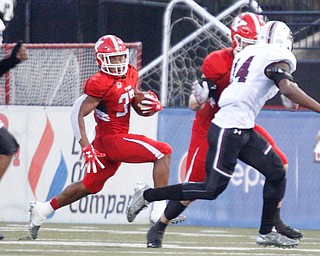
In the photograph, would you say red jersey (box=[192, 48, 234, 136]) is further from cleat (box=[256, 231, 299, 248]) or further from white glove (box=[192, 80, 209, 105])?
cleat (box=[256, 231, 299, 248])

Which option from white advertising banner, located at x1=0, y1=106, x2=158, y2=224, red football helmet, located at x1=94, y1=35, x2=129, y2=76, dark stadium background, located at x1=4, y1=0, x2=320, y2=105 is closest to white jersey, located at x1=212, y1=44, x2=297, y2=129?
red football helmet, located at x1=94, y1=35, x2=129, y2=76

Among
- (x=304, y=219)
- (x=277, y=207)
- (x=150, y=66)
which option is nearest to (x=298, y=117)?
(x=304, y=219)

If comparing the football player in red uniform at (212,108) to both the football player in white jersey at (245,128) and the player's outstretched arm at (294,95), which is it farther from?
the player's outstretched arm at (294,95)

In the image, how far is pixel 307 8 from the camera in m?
14.2

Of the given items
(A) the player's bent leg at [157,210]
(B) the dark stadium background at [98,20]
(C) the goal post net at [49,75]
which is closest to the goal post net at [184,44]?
(B) the dark stadium background at [98,20]

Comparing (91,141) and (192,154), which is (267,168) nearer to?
(192,154)

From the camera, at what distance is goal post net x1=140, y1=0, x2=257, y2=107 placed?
1334 cm

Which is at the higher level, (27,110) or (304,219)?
(27,110)

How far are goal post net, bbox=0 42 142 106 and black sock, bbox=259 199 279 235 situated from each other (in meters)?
4.94

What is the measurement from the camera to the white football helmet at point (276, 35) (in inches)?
340

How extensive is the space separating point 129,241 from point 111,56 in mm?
1452

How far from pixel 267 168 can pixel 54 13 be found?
20.6 feet

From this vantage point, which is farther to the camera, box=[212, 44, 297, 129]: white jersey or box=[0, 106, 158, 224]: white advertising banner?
box=[0, 106, 158, 224]: white advertising banner

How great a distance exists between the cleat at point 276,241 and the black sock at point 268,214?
4 centimetres
